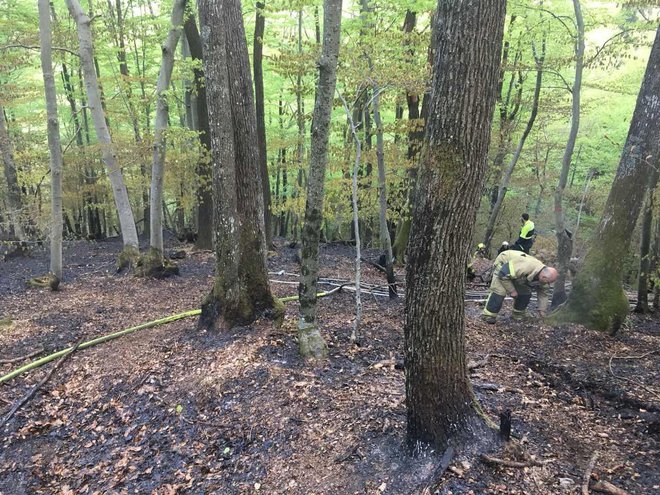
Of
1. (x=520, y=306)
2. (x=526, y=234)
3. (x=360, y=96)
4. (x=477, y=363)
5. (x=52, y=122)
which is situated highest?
(x=360, y=96)

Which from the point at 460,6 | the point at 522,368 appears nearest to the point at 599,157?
the point at 522,368

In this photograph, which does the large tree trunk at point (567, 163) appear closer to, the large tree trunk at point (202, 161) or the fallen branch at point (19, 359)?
the large tree trunk at point (202, 161)

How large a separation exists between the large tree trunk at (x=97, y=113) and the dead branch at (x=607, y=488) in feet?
32.6

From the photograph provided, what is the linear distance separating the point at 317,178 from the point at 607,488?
11.6ft

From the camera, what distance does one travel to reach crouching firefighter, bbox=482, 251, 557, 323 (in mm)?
6691

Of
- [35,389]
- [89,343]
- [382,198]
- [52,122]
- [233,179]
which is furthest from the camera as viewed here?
[52,122]

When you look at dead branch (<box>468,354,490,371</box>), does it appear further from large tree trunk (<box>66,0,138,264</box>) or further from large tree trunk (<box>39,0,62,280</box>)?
large tree trunk (<box>39,0,62,280</box>)

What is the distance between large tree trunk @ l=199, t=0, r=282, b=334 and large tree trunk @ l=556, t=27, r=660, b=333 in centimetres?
474

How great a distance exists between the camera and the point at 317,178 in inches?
174

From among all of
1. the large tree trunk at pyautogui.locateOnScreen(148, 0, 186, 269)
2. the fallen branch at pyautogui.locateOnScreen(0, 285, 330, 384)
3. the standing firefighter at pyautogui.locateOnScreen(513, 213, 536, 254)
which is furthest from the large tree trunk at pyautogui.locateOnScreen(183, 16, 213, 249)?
the standing firefighter at pyautogui.locateOnScreen(513, 213, 536, 254)

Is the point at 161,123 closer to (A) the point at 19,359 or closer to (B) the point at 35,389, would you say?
(A) the point at 19,359

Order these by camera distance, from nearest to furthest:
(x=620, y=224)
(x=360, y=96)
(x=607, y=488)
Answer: (x=607, y=488) → (x=620, y=224) → (x=360, y=96)

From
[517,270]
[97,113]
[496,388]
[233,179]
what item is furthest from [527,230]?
[97,113]

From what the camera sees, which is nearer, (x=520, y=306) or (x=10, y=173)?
(x=520, y=306)
